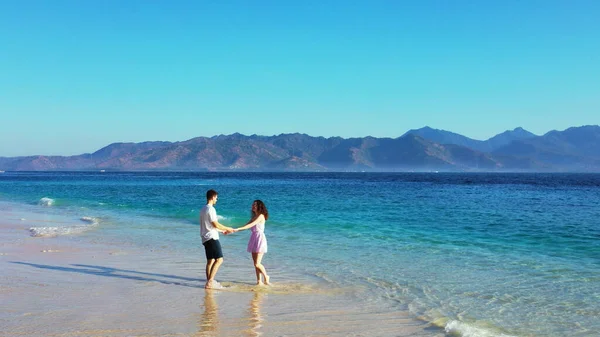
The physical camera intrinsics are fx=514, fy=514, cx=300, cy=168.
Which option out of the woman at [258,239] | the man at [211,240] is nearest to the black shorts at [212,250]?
the man at [211,240]

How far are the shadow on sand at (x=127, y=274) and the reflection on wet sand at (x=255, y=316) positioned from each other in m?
1.50

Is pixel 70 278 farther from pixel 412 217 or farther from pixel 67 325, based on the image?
pixel 412 217

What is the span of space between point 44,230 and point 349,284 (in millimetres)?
13761

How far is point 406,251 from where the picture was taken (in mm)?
15367

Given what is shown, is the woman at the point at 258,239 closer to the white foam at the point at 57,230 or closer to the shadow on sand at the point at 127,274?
the shadow on sand at the point at 127,274

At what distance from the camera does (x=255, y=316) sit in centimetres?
806

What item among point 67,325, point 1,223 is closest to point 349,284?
point 67,325

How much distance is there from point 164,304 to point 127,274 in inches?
121

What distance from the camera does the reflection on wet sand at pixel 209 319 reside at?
23.4 ft

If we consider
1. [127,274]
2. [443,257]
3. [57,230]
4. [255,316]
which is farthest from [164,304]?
[57,230]

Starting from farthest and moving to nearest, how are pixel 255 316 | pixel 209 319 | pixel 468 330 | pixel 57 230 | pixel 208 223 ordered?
pixel 57 230
pixel 208 223
pixel 255 316
pixel 209 319
pixel 468 330

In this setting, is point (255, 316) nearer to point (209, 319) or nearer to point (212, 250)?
point (209, 319)

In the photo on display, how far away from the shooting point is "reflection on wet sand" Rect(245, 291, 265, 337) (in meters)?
7.22

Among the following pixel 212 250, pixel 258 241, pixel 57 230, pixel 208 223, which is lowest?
pixel 57 230
